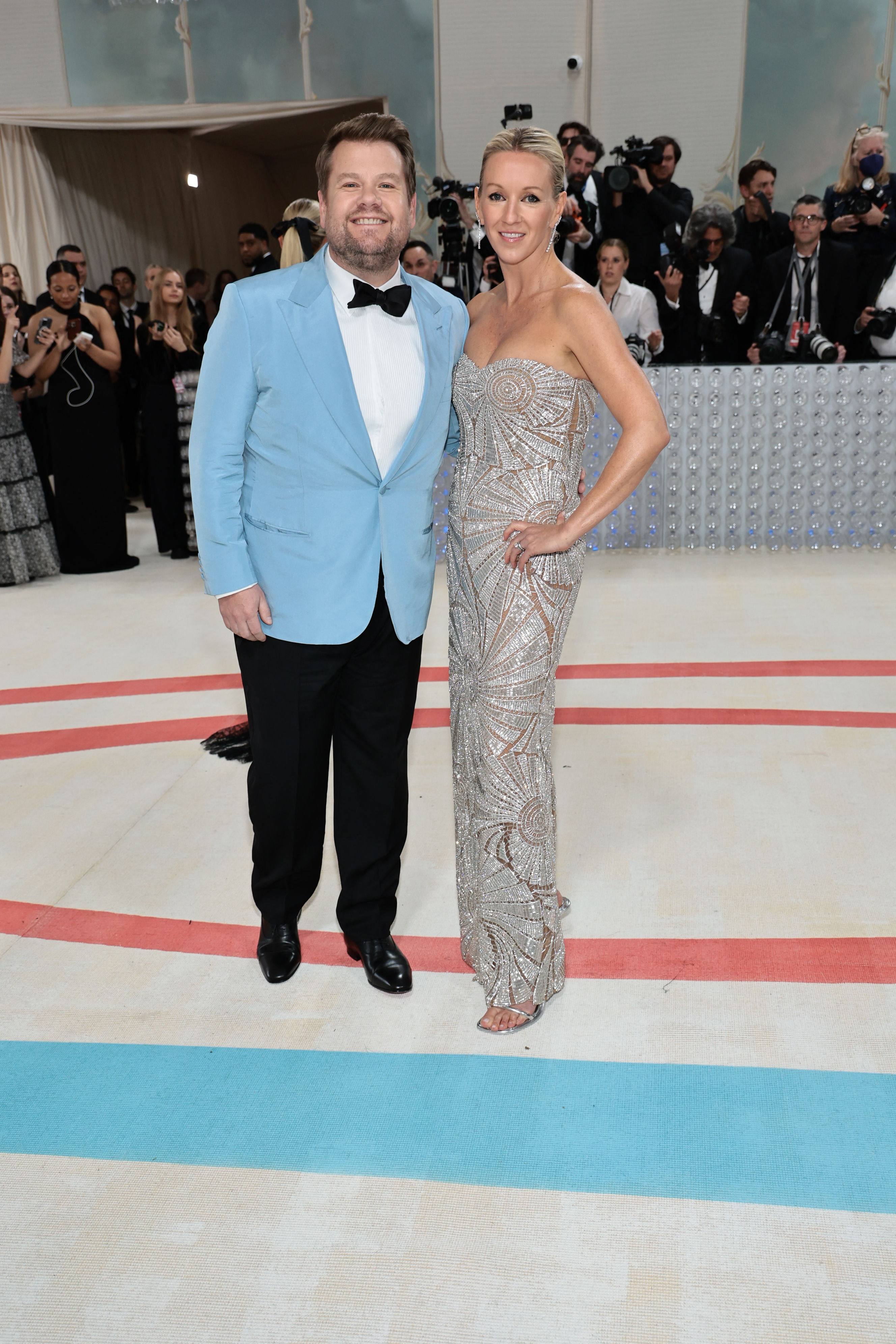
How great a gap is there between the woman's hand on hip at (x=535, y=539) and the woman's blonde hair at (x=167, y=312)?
4.44 meters

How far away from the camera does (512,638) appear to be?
186 cm

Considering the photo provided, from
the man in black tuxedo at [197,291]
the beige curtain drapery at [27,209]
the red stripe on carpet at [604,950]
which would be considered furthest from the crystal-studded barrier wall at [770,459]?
the beige curtain drapery at [27,209]

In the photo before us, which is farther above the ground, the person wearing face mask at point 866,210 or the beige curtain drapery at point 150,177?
the beige curtain drapery at point 150,177

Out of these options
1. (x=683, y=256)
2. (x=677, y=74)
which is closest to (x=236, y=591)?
(x=683, y=256)

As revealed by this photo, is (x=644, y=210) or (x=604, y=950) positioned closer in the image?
(x=604, y=950)

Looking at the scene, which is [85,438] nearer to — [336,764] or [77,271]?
[77,271]

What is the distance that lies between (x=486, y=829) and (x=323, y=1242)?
71cm

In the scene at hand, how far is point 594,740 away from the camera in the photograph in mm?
3332

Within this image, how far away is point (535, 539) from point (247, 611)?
0.51 meters

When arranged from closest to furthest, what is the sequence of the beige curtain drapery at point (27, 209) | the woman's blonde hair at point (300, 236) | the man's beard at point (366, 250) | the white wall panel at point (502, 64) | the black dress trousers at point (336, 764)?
the man's beard at point (366, 250) → the black dress trousers at point (336, 764) → the woman's blonde hair at point (300, 236) → the white wall panel at point (502, 64) → the beige curtain drapery at point (27, 209)

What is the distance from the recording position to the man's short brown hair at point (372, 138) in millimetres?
1701

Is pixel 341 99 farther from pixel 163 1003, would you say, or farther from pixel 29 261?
pixel 163 1003

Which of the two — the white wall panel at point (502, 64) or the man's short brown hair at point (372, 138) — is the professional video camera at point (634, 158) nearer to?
the white wall panel at point (502, 64)

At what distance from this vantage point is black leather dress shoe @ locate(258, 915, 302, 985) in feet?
7.05
